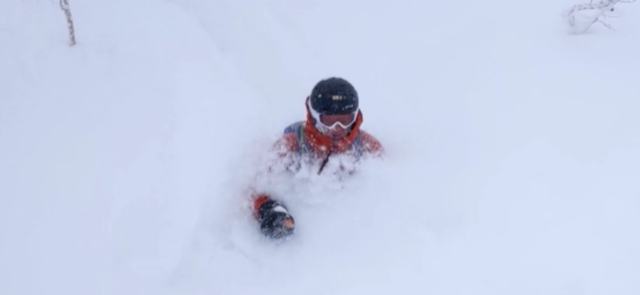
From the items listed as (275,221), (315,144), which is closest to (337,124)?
(315,144)

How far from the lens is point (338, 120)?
326 cm

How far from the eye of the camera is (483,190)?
3.45 meters

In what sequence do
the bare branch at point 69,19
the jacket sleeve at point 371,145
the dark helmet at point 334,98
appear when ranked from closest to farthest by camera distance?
the dark helmet at point 334,98
the jacket sleeve at point 371,145
the bare branch at point 69,19

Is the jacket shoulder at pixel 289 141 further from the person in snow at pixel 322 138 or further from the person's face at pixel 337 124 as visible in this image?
the person's face at pixel 337 124

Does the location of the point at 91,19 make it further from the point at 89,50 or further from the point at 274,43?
the point at 274,43

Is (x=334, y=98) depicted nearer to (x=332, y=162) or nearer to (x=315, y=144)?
(x=315, y=144)

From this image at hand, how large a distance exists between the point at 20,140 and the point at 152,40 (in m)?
1.39

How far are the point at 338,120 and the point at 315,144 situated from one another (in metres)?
0.39

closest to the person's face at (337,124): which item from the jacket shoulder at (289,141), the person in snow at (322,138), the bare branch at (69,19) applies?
the person in snow at (322,138)

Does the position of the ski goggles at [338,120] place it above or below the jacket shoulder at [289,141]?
below

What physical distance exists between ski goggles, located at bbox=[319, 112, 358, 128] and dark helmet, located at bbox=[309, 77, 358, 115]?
0.02 metres

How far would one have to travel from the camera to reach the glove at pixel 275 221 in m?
3.36

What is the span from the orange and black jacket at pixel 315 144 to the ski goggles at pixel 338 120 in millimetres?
125

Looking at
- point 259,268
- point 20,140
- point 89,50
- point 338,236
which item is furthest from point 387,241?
point 89,50
